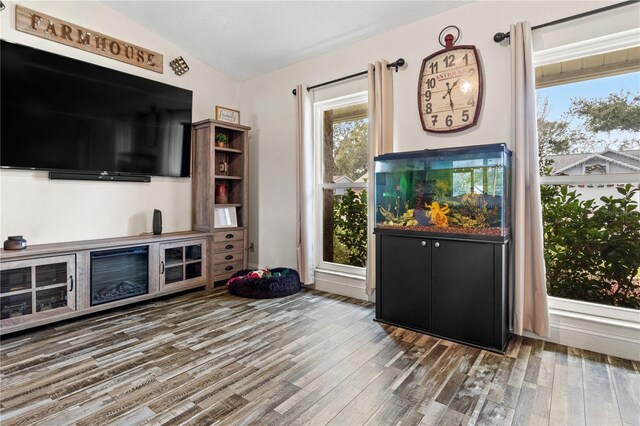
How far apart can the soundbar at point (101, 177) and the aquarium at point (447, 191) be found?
2453 millimetres

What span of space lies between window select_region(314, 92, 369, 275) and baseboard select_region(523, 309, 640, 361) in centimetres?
169

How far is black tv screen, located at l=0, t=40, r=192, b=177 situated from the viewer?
2.72 m

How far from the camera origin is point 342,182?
3.71 m

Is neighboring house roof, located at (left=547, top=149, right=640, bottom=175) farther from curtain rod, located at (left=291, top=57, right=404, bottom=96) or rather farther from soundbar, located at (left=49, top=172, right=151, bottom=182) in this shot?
soundbar, located at (left=49, top=172, right=151, bottom=182)

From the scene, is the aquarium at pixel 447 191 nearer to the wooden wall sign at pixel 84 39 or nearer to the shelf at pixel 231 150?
the shelf at pixel 231 150

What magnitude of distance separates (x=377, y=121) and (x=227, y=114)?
2.10 metres

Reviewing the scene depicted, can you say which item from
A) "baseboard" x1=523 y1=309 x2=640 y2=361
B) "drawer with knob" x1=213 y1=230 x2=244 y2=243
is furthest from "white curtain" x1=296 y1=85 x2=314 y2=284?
"baseboard" x1=523 y1=309 x2=640 y2=361

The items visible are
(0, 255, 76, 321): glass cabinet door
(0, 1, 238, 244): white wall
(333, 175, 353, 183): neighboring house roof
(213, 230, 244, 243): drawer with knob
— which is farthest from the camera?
(213, 230, 244, 243): drawer with knob

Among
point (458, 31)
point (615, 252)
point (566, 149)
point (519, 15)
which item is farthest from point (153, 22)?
point (615, 252)

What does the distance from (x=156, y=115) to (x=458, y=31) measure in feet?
9.87

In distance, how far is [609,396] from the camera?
1743mm

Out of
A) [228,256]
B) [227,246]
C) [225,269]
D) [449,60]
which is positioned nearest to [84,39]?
[227,246]

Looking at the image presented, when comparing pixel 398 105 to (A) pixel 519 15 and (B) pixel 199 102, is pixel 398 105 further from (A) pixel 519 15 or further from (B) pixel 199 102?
(B) pixel 199 102

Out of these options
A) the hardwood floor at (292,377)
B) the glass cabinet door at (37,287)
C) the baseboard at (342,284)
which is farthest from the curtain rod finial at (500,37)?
the glass cabinet door at (37,287)
